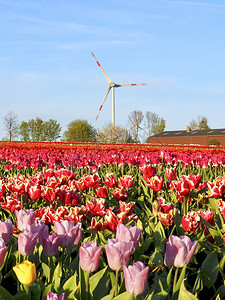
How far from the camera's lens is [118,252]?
→ 1.54m

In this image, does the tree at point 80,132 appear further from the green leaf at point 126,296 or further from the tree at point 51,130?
the green leaf at point 126,296

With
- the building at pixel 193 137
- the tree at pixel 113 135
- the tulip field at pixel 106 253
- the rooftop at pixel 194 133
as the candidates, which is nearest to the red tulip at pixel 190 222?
the tulip field at pixel 106 253

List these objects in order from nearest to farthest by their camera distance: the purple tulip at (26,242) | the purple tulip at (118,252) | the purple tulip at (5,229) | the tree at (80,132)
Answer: the purple tulip at (118,252), the purple tulip at (26,242), the purple tulip at (5,229), the tree at (80,132)

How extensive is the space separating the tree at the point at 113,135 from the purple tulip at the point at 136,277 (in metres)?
45.5

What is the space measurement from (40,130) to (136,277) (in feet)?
228

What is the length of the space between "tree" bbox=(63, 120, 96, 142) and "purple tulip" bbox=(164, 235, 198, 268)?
62.1 meters

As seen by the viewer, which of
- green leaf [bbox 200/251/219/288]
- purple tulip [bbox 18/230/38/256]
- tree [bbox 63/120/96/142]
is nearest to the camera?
purple tulip [bbox 18/230/38/256]

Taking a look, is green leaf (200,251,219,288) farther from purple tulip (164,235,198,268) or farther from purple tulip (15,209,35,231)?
purple tulip (15,209,35,231)

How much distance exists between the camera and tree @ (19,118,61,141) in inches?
2709

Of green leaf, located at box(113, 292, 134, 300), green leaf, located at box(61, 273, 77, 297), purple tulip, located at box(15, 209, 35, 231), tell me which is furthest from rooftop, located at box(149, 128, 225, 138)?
green leaf, located at box(113, 292, 134, 300)

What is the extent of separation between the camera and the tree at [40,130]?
2709 inches

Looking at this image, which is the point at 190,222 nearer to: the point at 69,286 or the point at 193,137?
the point at 69,286

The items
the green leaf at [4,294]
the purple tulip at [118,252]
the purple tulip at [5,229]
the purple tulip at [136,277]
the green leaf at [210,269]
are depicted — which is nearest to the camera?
the purple tulip at [136,277]

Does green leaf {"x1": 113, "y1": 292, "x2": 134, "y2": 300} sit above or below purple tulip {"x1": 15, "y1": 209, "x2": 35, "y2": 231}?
below
